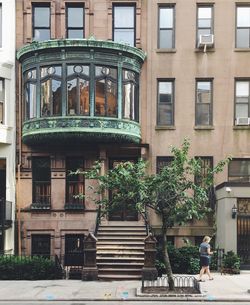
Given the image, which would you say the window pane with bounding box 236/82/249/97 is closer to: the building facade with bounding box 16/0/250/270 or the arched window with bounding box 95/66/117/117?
the building facade with bounding box 16/0/250/270

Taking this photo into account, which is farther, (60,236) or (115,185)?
(60,236)

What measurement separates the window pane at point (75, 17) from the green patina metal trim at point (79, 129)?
5.36 m

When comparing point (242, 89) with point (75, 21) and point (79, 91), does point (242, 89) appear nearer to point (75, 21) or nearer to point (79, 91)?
point (79, 91)

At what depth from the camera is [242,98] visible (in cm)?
2612

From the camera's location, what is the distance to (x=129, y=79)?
82.2 ft

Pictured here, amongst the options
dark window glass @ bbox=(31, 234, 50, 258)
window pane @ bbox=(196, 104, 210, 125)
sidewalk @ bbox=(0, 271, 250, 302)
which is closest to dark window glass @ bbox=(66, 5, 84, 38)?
Answer: window pane @ bbox=(196, 104, 210, 125)

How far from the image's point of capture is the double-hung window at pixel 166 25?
26297 mm

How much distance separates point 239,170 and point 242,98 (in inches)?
140

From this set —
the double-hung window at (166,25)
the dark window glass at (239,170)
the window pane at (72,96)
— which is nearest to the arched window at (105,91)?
the window pane at (72,96)

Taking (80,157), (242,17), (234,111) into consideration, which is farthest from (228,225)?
(242,17)

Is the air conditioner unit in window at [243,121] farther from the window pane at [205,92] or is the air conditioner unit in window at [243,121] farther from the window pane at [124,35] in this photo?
the window pane at [124,35]

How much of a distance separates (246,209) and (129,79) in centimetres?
803

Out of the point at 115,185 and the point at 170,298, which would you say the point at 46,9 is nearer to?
the point at 115,185

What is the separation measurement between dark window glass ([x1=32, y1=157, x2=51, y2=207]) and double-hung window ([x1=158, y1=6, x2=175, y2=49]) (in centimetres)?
822
